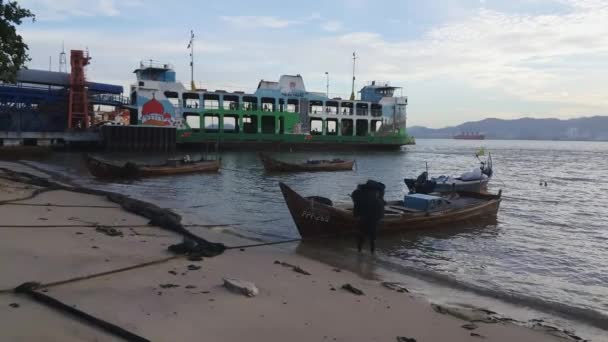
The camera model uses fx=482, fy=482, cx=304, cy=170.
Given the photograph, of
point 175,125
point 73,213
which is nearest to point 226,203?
point 73,213

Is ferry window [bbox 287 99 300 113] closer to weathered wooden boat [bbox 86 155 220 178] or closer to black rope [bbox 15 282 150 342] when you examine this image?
weathered wooden boat [bbox 86 155 220 178]

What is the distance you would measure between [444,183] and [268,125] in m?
43.5

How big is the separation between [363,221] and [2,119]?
168 ft

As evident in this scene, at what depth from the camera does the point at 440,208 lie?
13.5m

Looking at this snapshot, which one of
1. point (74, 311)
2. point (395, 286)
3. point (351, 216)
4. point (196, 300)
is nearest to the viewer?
point (74, 311)

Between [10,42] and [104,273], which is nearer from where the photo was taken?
[104,273]

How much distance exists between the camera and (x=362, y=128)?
216 feet

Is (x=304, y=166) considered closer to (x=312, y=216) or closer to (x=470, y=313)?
(x=312, y=216)

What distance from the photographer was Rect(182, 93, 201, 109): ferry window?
5525 cm

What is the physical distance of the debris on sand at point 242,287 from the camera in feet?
20.3

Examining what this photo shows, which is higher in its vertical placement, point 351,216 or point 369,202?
point 369,202

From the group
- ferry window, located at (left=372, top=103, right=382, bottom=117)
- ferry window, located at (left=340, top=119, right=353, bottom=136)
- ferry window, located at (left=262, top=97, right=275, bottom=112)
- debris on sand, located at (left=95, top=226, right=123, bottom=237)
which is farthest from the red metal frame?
debris on sand, located at (left=95, top=226, right=123, bottom=237)

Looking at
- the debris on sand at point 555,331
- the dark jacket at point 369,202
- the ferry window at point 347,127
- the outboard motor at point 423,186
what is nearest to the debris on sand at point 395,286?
the debris on sand at point 555,331

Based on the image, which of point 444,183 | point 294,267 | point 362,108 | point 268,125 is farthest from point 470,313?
point 362,108
